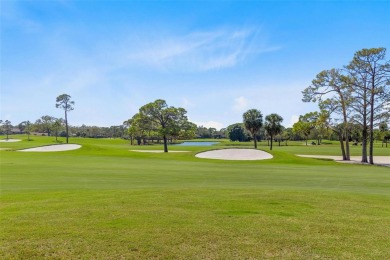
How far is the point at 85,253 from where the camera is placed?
4406 millimetres

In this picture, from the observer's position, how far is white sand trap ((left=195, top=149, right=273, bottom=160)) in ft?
115

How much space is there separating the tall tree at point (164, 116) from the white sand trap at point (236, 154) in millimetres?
12660

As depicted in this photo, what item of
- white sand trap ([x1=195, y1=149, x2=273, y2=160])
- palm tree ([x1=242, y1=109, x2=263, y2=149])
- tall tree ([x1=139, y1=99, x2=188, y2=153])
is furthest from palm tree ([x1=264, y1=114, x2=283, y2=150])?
white sand trap ([x1=195, y1=149, x2=273, y2=160])

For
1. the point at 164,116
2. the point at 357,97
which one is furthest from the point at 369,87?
the point at 164,116

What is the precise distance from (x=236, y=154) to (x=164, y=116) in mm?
17704

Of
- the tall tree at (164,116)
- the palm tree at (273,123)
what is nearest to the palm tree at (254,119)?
the palm tree at (273,123)

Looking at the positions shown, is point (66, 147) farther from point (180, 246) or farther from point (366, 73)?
point (180, 246)

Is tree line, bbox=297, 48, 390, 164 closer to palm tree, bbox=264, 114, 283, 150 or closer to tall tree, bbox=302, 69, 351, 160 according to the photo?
tall tree, bbox=302, 69, 351, 160

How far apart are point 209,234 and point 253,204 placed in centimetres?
295

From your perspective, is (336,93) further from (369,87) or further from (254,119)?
(254,119)

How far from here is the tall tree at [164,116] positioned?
4919 cm

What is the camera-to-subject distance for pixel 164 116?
1988 inches

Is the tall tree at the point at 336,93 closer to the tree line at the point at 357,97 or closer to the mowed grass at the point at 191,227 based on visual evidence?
the tree line at the point at 357,97

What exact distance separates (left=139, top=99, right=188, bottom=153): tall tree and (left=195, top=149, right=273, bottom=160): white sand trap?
41.5 ft
